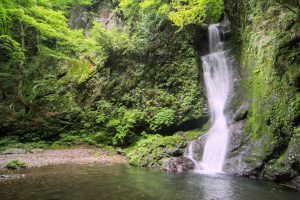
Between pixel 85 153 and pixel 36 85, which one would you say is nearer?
pixel 85 153

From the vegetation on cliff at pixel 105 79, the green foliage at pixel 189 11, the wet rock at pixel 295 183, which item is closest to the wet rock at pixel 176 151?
the vegetation on cliff at pixel 105 79

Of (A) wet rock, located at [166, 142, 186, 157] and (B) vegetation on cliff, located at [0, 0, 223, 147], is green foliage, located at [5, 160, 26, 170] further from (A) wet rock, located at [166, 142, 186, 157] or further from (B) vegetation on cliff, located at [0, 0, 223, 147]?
(A) wet rock, located at [166, 142, 186, 157]

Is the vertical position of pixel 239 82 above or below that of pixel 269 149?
above

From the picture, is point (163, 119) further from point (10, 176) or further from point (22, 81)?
point (22, 81)

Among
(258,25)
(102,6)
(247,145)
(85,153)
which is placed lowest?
(85,153)

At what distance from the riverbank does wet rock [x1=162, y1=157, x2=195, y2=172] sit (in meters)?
2.60

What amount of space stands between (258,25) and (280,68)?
3573mm

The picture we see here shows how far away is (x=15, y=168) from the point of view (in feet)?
33.3

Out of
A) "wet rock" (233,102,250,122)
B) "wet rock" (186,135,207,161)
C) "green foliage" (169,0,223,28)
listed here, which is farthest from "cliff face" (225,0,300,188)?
"green foliage" (169,0,223,28)

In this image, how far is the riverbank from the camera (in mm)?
11725

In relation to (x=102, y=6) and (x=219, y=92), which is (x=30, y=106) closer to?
(x=219, y=92)

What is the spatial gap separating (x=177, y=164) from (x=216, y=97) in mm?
5430

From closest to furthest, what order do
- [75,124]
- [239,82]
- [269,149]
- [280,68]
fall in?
[269,149] → [280,68] → [239,82] → [75,124]

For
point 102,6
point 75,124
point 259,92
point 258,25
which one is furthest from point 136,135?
point 102,6
